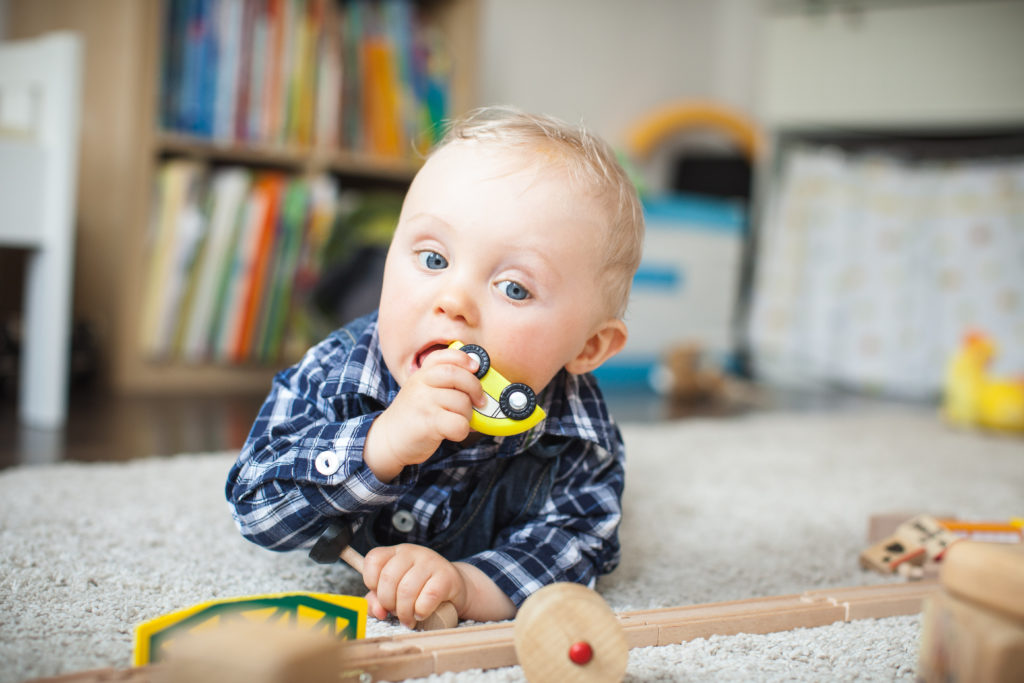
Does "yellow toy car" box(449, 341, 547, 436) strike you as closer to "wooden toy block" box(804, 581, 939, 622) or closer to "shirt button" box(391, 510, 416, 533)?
"shirt button" box(391, 510, 416, 533)

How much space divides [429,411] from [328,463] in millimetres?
92

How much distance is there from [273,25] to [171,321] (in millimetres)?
654

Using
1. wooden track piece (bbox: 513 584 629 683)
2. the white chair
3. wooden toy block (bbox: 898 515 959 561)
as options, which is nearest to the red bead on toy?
wooden track piece (bbox: 513 584 629 683)

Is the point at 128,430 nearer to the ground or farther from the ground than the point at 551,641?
nearer to the ground

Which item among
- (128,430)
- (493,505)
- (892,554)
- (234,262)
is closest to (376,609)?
(493,505)

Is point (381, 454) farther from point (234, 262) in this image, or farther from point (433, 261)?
point (234, 262)

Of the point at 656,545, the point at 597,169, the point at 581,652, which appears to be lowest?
the point at 656,545

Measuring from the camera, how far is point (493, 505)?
2.29 ft

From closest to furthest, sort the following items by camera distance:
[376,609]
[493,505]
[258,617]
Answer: [258,617] → [376,609] → [493,505]

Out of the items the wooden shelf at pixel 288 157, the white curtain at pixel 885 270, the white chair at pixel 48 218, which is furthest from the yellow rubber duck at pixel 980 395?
the white chair at pixel 48 218

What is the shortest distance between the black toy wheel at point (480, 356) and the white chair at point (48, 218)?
98 centimetres

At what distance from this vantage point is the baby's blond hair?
2.08ft

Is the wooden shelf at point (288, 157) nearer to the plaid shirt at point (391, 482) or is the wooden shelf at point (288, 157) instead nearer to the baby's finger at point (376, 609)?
the plaid shirt at point (391, 482)

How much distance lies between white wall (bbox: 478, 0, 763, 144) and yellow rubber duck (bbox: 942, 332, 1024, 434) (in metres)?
1.26
